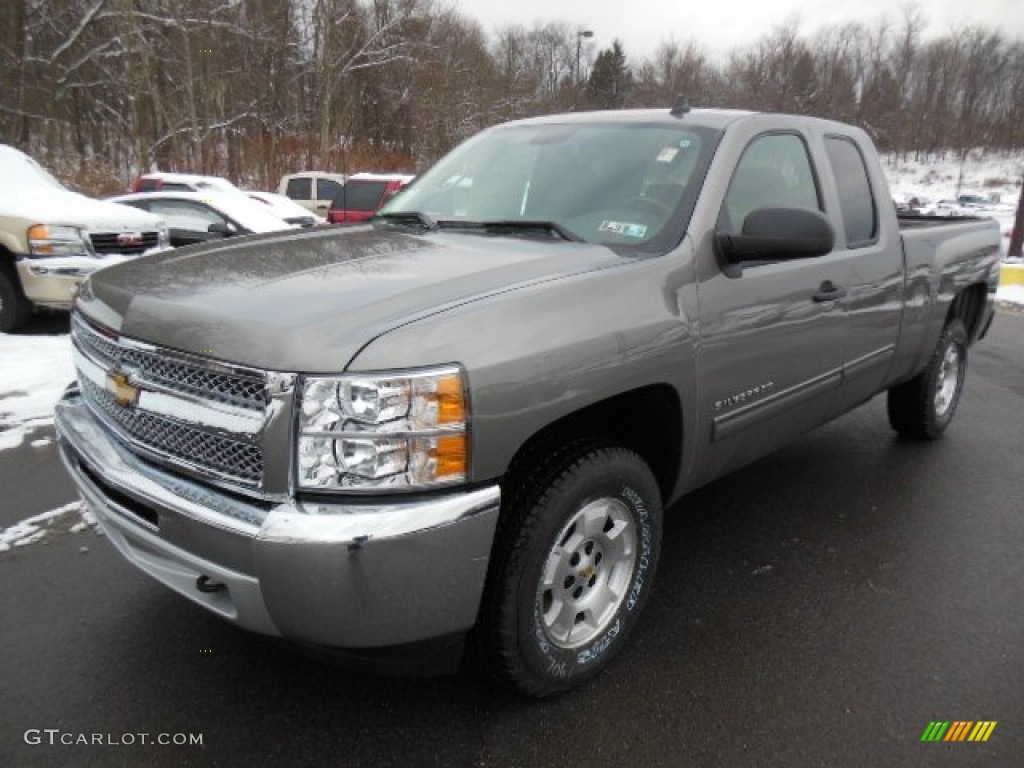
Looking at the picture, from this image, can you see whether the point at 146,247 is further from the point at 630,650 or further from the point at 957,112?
the point at 957,112

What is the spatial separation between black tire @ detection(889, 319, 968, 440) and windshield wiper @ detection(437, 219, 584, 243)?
2911mm

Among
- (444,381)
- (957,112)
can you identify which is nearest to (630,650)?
(444,381)

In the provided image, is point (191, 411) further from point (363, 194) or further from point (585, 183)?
point (363, 194)

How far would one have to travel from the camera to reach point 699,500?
402 cm

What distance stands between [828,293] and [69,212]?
7.13 meters

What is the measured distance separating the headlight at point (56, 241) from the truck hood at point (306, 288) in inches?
206

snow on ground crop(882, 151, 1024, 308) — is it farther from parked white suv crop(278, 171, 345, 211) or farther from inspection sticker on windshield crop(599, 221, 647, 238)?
inspection sticker on windshield crop(599, 221, 647, 238)

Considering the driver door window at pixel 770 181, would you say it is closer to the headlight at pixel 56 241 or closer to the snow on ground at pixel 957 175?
the headlight at pixel 56 241

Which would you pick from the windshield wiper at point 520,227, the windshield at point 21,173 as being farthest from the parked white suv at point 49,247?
the windshield wiper at point 520,227

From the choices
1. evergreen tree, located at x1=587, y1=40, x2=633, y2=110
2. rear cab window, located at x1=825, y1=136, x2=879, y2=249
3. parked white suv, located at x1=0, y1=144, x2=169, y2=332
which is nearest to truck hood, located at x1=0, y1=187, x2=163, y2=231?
parked white suv, located at x1=0, y1=144, x2=169, y2=332

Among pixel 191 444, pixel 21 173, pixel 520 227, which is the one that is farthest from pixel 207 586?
pixel 21 173

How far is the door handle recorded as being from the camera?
10.4ft

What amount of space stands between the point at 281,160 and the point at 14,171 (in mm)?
24528

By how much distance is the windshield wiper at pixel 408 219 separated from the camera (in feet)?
10.3
